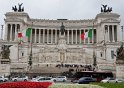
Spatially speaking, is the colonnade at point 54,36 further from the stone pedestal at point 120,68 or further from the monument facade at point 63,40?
the stone pedestal at point 120,68

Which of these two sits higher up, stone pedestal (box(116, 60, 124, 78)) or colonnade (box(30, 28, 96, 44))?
colonnade (box(30, 28, 96, 44))

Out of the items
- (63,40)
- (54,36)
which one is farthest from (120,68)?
(54,36)

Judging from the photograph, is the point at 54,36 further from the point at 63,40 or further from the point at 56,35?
the point at 63,40

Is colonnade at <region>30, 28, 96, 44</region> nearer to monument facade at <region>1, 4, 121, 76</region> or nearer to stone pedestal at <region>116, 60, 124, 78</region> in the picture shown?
monument facade at <region>1, 4, 121, 76</region>

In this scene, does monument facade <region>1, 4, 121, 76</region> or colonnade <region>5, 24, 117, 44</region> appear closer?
monument facade <region>1, 4, 121, 76</region>

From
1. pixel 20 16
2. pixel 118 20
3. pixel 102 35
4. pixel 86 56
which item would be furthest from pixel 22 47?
pixel 118 20

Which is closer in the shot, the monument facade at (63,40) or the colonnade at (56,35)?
the monument facade at (63,40)

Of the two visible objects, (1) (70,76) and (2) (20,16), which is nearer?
(1) (70,76)

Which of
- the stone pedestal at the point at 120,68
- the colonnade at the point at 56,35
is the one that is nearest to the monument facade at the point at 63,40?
the colonnade at the point at 56,35

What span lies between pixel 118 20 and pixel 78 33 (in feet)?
57.5

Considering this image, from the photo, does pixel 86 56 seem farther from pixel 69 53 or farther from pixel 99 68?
pixel 99 68

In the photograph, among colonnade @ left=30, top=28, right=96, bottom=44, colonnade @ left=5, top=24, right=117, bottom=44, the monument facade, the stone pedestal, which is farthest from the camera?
colonnade @ left=30, top=28, right=96, bottom=44

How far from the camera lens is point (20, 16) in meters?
104

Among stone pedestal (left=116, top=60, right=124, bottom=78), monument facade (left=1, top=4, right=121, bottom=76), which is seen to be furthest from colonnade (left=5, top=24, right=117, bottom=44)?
stone pedestal (left=116, top=60, right=124, bottom=78)
